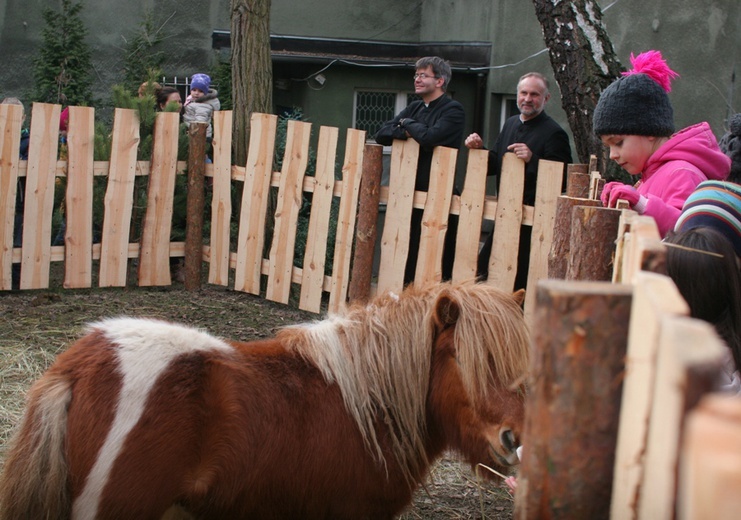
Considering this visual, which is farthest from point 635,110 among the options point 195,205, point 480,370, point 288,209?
point 195,205

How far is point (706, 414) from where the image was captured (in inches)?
30.1

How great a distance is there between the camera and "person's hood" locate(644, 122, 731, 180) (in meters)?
3.16

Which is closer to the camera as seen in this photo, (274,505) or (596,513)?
(596,513)

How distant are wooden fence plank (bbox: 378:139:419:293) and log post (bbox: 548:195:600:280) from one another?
Result: 9.65 feet

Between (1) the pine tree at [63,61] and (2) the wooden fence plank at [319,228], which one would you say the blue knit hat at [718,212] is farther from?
(1) the pine tree at [63,61]

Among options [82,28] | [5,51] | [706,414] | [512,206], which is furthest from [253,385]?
[5,51]

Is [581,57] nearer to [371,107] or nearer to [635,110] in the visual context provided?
[635,110]

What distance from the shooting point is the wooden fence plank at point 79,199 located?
7.84 meters

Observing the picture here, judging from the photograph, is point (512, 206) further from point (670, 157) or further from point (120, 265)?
point (120, 265)

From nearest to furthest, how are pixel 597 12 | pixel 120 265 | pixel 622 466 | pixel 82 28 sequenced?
pixel 622 466
pixel 597 12
pixel 120 265
pixel 82 28

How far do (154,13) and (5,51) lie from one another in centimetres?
262

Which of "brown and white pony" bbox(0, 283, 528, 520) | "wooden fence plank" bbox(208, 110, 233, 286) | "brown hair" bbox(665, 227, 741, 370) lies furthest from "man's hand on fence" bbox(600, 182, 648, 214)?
"wooden fence plank" bbox(208, 110, 233, 286)

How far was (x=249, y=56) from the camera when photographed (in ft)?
29.1

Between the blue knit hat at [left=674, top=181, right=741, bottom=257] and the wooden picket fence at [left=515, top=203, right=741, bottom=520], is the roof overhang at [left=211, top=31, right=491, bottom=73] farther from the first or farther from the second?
the wooden picket fence at [left=515, top=203, right=741, bottom=520]
